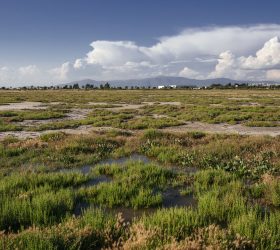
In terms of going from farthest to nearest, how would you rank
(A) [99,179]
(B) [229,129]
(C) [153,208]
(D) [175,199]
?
(B) [229,129] → (A) [99,179] → (D) [175,199] → (C) [153,208]

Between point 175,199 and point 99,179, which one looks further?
point 99,179

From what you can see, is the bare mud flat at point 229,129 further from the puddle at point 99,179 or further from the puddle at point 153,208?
the puddle at point 153,208

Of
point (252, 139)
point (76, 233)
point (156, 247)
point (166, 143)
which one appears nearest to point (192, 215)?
point (156, 247)

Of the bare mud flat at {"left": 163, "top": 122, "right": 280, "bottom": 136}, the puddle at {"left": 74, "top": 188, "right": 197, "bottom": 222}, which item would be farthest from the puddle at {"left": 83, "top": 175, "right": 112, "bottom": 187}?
the bare mud flat at {"left": 163, "top": 122, "right": 280, "bottom": 136}

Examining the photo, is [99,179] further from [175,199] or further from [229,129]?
[229,129]

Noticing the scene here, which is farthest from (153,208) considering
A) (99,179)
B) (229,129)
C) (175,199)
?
(229,129)

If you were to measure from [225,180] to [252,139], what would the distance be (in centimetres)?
817

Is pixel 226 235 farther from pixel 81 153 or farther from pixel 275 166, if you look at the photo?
pixel 81 153

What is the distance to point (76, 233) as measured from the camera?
19.9 feet

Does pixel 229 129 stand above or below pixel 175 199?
below

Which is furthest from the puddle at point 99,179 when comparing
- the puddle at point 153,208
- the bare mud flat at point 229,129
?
the bare mud flat at point 229,129

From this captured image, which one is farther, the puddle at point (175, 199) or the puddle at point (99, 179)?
the puddle at point (99, 179)

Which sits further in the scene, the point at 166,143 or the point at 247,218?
the point at 166,143

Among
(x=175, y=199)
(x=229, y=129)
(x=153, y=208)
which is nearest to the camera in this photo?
(x=153, y=208)
